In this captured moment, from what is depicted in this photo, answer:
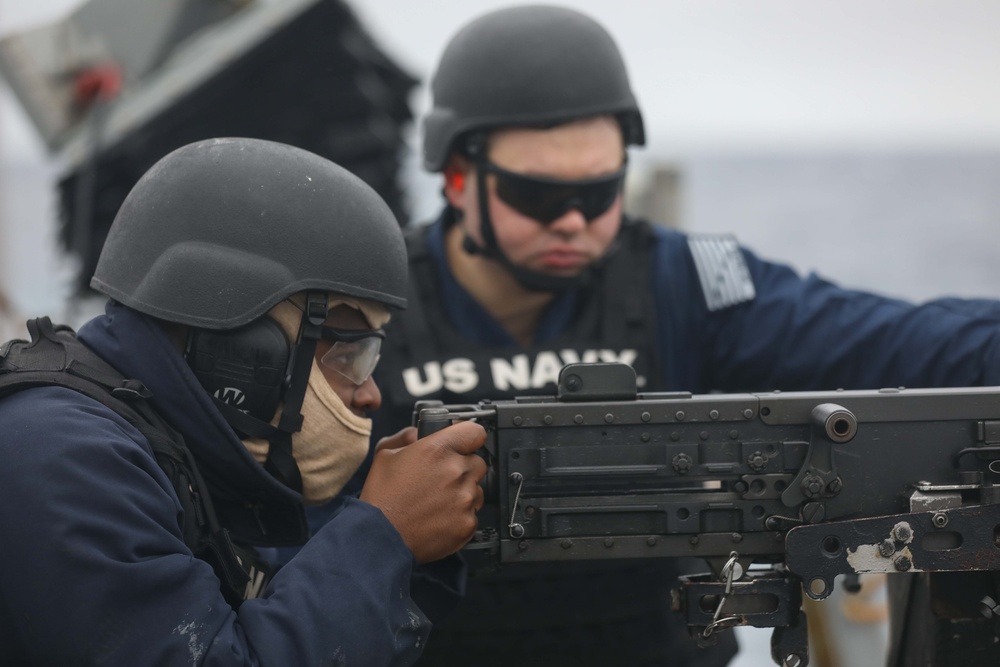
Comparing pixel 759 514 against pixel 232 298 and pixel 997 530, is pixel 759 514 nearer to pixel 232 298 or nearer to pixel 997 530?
pixel 997 530

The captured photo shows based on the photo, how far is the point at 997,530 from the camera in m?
2.42

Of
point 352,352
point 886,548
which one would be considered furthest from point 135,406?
point 886,548

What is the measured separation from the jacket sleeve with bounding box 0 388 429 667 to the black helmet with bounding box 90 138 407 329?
35 cm

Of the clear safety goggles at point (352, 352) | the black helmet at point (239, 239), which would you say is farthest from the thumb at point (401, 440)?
the black helmet at point (239, 239)

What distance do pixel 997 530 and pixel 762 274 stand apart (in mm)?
1484

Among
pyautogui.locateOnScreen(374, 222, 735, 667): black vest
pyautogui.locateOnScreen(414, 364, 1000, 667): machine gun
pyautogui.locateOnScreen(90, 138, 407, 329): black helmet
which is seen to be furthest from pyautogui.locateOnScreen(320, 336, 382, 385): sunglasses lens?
pyautogui.locateOnScreen(374, 222, 735, 667): black vest

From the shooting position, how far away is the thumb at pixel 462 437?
2.40 metres

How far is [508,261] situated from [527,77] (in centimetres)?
57

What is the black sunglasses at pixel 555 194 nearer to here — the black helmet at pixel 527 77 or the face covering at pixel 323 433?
the black helmet at pixel 527 77

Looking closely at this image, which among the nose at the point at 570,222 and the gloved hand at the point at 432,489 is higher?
the nose at the point at 570,222

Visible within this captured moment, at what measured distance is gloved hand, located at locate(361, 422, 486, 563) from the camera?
2.34 meters

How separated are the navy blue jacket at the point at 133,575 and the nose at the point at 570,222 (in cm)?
145

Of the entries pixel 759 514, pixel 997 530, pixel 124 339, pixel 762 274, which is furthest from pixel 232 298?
pixel 762 274

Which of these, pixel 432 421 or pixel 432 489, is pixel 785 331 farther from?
pixel 432 489
